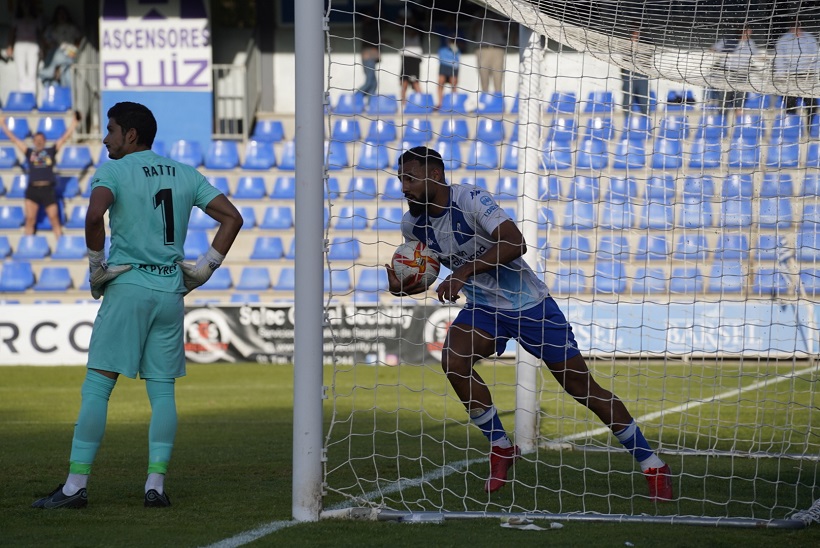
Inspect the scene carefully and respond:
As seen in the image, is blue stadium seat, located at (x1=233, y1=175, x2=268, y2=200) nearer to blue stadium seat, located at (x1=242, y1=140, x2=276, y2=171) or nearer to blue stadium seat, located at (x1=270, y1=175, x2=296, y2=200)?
blue stadium seat, located at (x1=270, y1=175, x2=296, y2=200)

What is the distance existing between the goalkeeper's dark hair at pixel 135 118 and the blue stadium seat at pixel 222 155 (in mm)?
14166

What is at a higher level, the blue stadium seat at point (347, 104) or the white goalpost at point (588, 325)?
the blue stadium seat at point (347, 104)

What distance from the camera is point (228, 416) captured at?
1002cm

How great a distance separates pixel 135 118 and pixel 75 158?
15.0 m

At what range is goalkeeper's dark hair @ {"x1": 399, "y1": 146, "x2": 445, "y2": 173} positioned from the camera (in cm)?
568

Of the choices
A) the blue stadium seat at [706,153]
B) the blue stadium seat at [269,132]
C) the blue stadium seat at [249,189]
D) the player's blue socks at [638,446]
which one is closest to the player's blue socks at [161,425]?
the player's blue socks at [638,446]

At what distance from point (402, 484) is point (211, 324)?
9890 mm

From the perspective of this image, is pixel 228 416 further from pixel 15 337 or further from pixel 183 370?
pixel 15 337

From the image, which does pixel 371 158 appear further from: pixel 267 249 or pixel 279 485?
pixel 279 485

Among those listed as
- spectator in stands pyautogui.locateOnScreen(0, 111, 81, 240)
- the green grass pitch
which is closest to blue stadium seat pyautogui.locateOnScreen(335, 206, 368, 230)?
spectator in stands pyautogui.locateOnScreen(0, 111, 81, 240)

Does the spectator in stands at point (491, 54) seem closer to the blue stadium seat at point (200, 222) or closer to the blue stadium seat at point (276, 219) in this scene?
the blue stadium seat at point (276, 219)

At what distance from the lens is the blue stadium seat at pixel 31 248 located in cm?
1864

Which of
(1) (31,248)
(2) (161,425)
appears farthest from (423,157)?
(1) (31,248)

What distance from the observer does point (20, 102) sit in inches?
814
